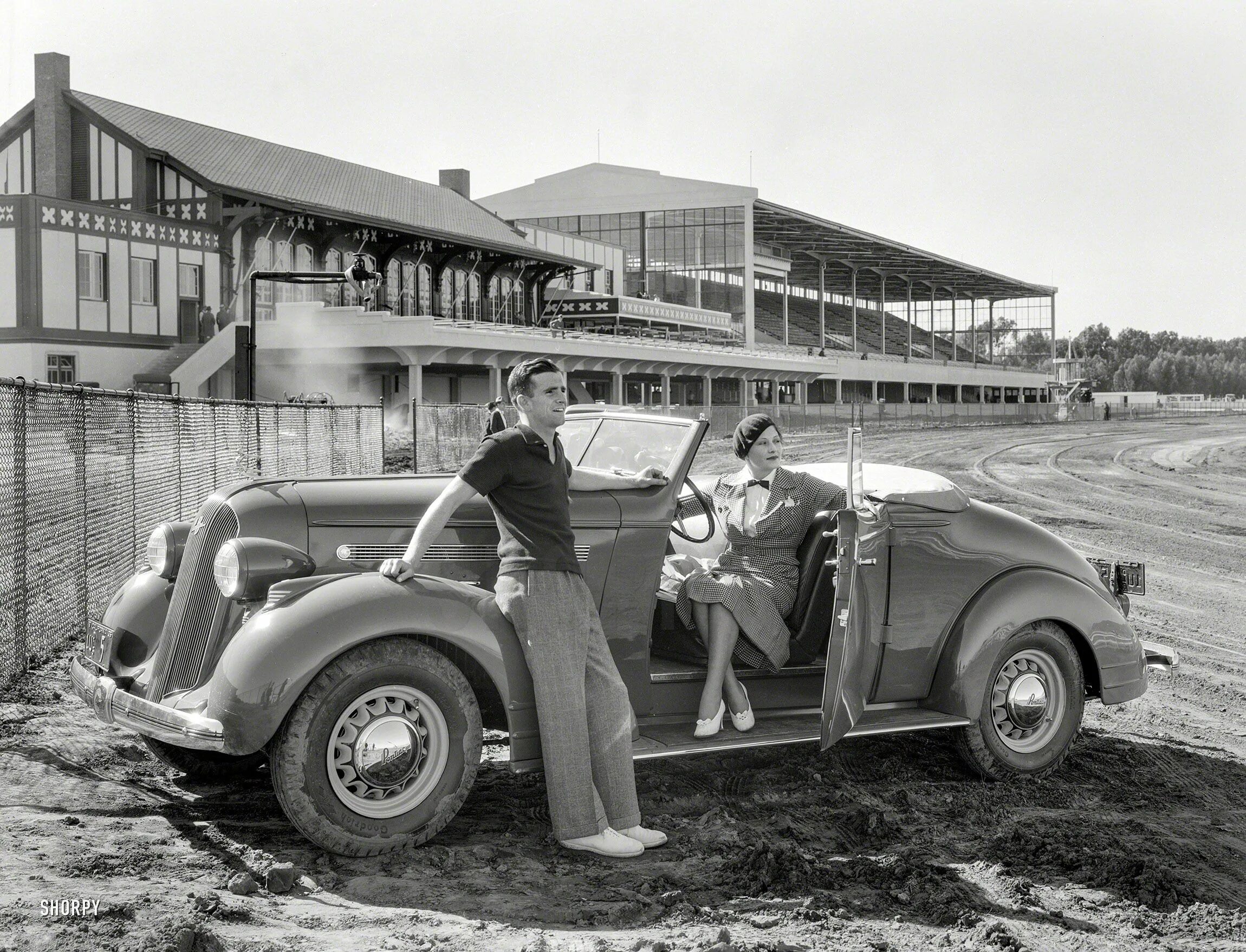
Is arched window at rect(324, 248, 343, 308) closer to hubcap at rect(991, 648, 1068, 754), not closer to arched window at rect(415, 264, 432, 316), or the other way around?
arched window at rect(415, 264, 432, 316)

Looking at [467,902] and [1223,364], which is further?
[1223,364]

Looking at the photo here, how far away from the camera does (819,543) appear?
620 centimetres

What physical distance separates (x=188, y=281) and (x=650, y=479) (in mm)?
41800

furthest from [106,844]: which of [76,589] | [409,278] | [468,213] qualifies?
[468,213]

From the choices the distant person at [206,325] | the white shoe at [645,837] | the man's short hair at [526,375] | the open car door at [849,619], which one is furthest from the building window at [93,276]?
the white shoe at [645,837]

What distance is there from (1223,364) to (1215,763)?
202 metres

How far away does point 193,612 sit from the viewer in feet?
17.6

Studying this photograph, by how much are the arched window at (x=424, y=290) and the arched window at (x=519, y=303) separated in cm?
866

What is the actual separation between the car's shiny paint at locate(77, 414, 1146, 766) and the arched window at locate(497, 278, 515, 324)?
58990 mm

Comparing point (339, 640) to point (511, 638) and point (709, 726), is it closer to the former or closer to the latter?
point (511, 638)

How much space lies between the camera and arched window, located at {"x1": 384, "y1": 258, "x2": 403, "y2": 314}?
180 ft

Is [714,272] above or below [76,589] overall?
above

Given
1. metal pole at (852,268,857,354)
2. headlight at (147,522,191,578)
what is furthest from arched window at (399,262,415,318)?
metal pole at (852,268,857,354)

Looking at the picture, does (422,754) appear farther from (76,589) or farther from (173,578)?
(76,589)
